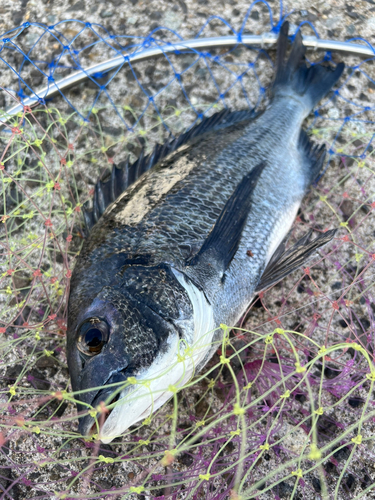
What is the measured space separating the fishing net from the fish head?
12 centimetres

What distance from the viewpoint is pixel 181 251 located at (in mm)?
1865

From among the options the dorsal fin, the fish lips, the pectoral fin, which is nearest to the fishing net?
the fish lips

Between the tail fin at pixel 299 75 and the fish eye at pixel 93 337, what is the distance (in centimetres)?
211

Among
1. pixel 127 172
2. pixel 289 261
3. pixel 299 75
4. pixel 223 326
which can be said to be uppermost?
pixel 299 75

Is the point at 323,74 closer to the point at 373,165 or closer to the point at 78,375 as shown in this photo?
the point at 373,165

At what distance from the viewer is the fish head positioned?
1.47 m

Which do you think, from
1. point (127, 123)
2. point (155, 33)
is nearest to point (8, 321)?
point (127, 123)

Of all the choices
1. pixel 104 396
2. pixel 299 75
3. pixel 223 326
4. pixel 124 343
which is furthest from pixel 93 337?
pixel 299 75

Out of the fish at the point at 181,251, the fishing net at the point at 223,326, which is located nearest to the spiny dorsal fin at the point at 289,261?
the fish at the point at 181,251

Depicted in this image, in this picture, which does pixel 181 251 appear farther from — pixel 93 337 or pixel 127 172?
pixel 127 172

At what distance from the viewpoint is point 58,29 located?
126 inches

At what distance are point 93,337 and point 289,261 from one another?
3.83ft

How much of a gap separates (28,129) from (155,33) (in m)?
1.31

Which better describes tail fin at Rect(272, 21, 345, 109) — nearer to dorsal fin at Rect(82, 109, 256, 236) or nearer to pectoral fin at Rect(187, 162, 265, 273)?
dorsal fin at Rect(82, 109, 256, 236)
